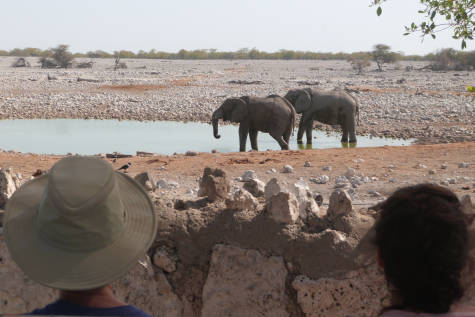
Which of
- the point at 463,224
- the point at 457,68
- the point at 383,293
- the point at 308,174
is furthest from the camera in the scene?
the point at 457,68

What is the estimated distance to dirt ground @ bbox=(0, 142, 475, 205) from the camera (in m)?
8.56

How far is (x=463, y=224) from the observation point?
1861 mm

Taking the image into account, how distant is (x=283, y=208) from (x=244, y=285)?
51 centimetres

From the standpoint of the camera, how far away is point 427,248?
6.05 ft

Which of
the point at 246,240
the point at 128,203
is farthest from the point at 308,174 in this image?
the point at 128,203

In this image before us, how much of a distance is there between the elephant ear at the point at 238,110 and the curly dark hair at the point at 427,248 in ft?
45.6

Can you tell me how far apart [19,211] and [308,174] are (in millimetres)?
7680

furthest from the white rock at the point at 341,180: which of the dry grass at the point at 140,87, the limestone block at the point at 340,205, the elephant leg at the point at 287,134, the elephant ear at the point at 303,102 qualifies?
the dry grass at the point at 140,87

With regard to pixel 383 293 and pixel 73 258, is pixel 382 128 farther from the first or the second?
pixel 73 258

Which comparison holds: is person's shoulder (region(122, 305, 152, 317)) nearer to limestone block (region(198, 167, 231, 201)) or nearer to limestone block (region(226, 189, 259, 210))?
limestone block (region(226, 189, 259, 210))

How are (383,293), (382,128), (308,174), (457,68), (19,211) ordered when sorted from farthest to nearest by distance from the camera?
(457,68), (382,128), (308,174), (383,293), (19,211)

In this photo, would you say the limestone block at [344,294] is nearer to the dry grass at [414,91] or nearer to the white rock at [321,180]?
the white rock at [321,180]

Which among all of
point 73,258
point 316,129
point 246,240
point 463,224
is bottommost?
point 316,129

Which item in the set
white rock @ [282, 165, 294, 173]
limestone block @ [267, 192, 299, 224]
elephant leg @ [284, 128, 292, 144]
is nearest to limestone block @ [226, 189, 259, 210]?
limestone block @ [267, 192, 299, 224]
